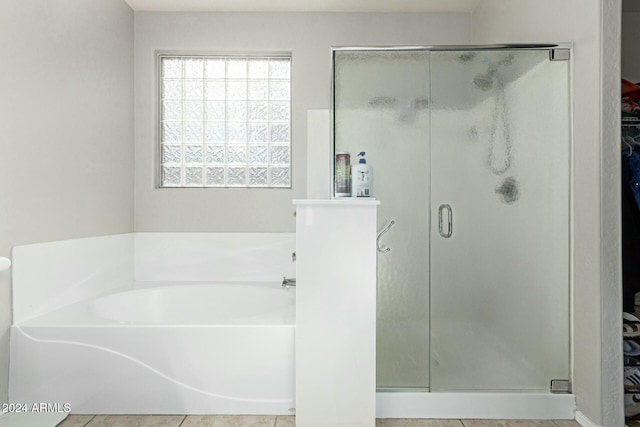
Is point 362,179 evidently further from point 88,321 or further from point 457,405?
point 88,321

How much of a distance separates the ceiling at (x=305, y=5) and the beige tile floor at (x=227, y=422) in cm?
257

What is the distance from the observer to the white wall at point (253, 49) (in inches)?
128

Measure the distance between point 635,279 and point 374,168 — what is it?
4.58 ft

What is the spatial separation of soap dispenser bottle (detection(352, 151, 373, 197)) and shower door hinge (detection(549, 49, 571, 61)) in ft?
3.38

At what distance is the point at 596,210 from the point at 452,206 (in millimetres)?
606

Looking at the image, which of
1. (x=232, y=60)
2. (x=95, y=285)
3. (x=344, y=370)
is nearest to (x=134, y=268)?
(x=95, y=285)

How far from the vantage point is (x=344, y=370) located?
204 centimetres

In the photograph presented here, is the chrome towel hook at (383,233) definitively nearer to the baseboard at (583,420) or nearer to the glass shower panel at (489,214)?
the glass shower panel at (489,214)

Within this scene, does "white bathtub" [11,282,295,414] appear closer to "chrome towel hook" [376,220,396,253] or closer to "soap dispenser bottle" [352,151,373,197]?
"chrome towel hook" [376,220,396,253]

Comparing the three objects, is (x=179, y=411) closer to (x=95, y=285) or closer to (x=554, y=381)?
(x=95, y=285)

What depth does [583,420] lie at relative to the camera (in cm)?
209

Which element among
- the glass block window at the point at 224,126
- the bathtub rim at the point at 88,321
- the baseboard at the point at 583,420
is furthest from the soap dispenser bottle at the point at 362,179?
the baseboard at the point at 583,420

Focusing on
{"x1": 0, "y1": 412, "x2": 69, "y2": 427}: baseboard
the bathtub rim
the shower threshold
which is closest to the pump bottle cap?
the bathtub rim

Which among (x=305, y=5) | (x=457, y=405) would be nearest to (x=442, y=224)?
(x=457, y=405)
